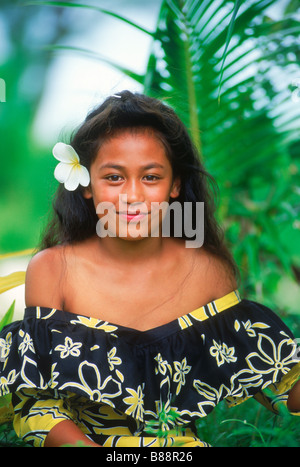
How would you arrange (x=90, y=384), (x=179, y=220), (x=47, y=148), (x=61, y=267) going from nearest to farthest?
(x=90, y=384)
(x=61, y=267)
(x=179, y=220)
(x=47, y=148)

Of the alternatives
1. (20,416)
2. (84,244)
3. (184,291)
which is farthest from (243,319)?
(20,416)

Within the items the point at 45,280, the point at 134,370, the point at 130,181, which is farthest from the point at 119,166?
the point at 134,370

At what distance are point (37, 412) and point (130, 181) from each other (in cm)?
47

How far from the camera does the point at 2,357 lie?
1.22 meters

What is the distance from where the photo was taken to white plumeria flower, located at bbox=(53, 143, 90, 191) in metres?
1.23

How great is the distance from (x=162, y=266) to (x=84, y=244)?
0.17 m

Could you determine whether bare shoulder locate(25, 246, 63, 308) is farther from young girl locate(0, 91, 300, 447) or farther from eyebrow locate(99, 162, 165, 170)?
eyebrow locate(99, 162, 165, 170)

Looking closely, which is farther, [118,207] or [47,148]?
[47,148]

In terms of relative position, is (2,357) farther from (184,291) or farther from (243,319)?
(243,319)

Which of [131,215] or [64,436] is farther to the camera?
[131,215]

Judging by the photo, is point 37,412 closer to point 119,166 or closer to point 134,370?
point 134,370

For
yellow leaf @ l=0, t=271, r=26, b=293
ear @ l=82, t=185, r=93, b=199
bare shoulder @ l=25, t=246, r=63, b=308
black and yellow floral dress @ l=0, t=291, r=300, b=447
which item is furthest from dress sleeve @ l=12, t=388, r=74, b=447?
ear @ l=82, t=185, r=93, b=199

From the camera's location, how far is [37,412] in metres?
1.14

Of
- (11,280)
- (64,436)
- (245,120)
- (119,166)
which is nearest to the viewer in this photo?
(64,436)
